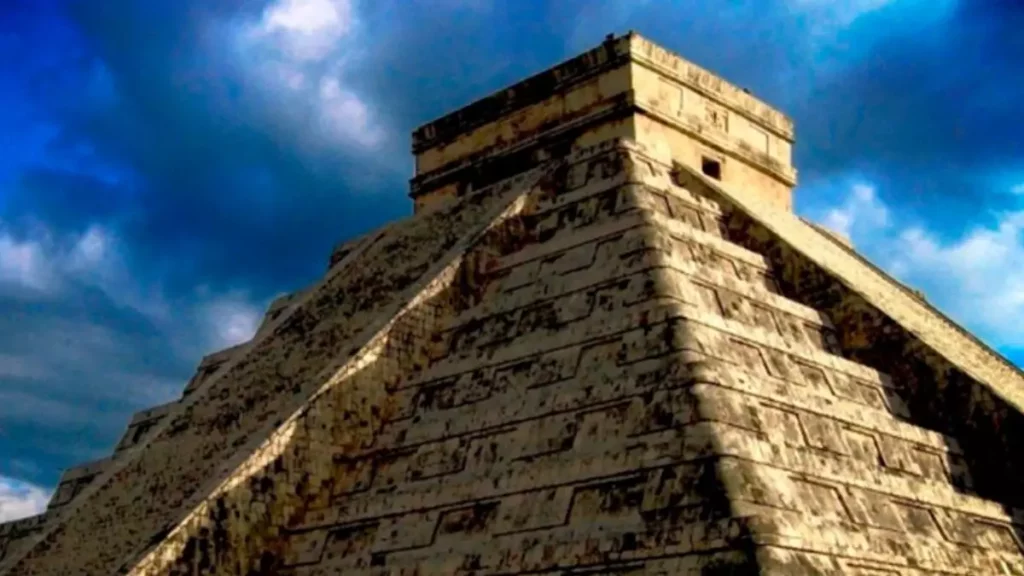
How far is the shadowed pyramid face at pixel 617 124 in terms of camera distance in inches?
502

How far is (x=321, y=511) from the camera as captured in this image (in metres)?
8.89

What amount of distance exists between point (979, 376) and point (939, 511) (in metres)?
1.65

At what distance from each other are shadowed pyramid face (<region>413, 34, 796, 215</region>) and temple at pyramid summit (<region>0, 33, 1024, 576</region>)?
0.20 meters

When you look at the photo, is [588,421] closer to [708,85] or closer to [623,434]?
[623,434]

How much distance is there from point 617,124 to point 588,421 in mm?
5543

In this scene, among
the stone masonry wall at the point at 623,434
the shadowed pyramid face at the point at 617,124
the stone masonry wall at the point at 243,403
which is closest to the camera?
the stone masonry wall at the point at 623,434

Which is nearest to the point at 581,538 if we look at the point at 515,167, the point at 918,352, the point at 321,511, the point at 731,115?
the point at 321,511

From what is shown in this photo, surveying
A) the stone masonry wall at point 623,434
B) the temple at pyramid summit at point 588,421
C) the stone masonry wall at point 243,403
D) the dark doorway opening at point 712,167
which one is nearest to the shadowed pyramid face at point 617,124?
A: the dark doorway opening at point 712,167

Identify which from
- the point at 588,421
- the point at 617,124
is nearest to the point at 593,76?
the point at 617,124

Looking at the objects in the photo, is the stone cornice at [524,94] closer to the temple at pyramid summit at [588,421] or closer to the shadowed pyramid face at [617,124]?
the shadowed pyramid face at [617,124]

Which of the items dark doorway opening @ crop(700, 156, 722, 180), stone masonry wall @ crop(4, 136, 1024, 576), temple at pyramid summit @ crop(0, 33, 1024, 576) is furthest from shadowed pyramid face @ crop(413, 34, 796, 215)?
stone masonry wall @ crop(4, 136, 1024, 576)

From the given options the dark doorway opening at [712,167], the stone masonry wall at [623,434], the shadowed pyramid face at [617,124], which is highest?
the shadowed pyramid face at [617,124]

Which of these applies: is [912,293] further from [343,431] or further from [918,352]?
[343,431]

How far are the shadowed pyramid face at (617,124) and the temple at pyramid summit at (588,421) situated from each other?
198mm
